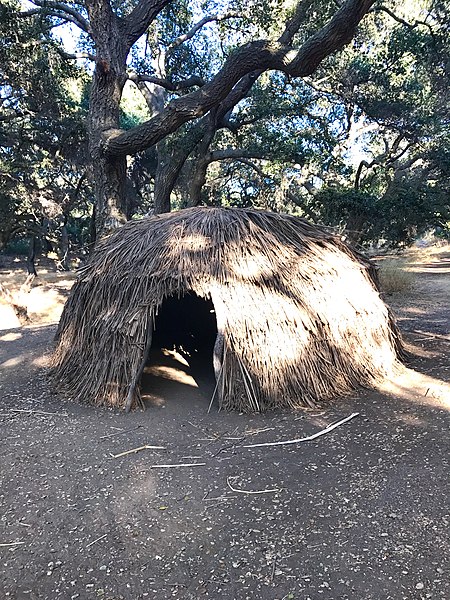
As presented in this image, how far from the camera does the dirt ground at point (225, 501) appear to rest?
8.50 feet

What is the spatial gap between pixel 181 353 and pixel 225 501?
13.4 feet

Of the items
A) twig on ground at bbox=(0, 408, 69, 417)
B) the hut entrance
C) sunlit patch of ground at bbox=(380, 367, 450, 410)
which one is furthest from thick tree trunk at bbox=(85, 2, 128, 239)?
sunlit patch of ground at bbox=(380, 367, 450, 410)

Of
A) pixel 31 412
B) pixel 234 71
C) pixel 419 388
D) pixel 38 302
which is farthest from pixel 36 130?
pixel 419 388

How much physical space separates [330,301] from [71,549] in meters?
3.60

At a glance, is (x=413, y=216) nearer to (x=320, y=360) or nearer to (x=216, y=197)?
(x=216, y=197)

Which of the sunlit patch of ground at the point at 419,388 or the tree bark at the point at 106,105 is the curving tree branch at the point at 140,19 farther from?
the sunlit patch of ground at the point at 419,388

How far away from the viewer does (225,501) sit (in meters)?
3.37

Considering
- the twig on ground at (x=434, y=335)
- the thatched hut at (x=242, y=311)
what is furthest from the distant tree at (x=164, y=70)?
the twig on ground at (x=434, y=335)

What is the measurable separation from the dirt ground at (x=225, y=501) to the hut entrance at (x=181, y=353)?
0.26 metres

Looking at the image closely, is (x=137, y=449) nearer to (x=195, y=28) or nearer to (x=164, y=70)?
(x=164, y=70)

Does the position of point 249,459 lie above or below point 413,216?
below

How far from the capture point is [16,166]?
1614 centimetres

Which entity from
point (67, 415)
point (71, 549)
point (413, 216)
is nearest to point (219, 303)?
point (67, 415)

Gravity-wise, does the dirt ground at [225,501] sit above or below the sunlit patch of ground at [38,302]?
below
